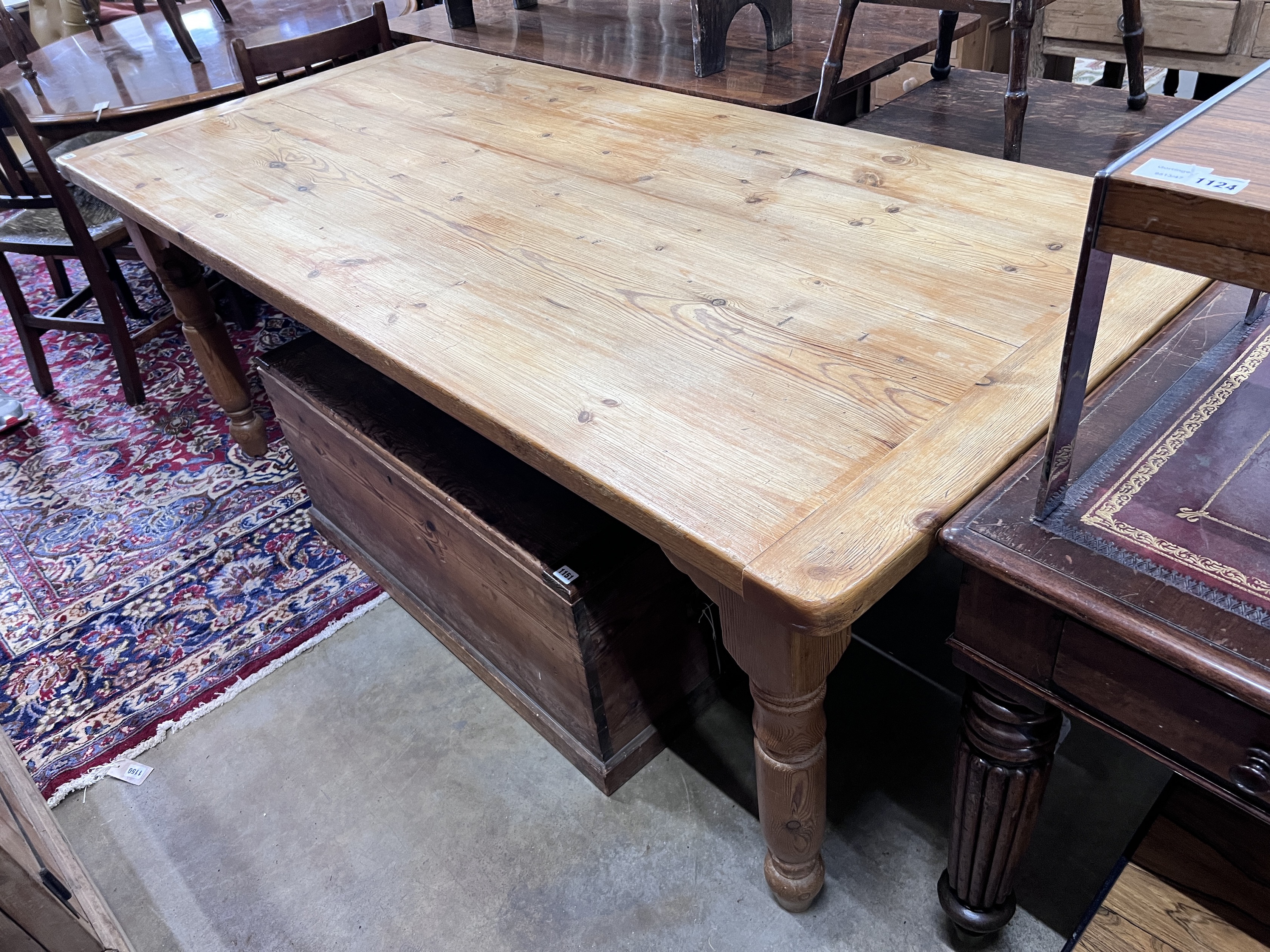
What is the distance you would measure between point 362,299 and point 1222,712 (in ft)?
3.61

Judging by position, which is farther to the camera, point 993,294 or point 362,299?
point 362,299

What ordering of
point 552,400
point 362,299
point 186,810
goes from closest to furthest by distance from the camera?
point 552,400 → point 362,299 → point 186,810

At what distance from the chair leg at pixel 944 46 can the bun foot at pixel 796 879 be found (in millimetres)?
1785

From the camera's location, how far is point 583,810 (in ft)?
4.89

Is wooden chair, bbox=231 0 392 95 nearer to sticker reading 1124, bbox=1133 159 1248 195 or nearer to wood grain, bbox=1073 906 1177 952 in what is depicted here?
sticker reading 1124, bbox=1133 159 1248 195

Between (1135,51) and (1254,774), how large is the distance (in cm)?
159

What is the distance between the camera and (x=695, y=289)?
3.87 ft

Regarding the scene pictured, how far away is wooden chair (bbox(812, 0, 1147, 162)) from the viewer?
4.99ft

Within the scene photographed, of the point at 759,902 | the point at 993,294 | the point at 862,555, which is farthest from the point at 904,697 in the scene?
the point at 862,555

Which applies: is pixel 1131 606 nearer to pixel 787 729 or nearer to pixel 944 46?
pixel 787 729

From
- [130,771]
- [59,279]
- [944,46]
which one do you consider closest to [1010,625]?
[130,771]

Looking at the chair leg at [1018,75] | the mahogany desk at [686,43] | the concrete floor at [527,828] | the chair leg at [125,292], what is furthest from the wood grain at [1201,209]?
the chair leg at [125,292]

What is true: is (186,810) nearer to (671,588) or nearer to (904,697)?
(671,588)

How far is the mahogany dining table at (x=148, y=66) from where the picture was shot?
2.53 meters
